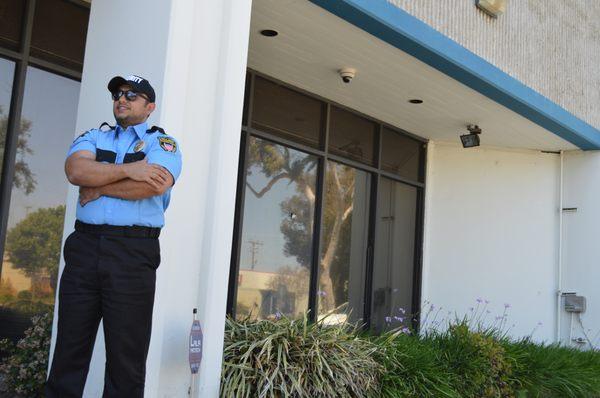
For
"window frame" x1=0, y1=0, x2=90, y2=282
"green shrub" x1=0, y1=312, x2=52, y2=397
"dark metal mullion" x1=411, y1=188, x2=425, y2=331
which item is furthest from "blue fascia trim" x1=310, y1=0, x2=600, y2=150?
"green shrub" x1=0, y1=312, x2=52, y2=397

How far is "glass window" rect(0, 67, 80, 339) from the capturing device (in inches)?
219

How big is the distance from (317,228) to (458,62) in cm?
272

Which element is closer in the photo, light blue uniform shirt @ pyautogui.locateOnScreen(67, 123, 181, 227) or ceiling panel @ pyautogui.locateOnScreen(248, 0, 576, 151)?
light blue uniform shirt @ pyautogui.locateOnScreen(67, 123, 181, 227)

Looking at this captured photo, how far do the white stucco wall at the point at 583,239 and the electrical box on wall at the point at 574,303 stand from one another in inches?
2.8

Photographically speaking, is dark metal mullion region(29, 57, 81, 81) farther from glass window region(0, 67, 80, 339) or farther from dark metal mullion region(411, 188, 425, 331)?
dark metal mullion region(411, 188, 425, 331)

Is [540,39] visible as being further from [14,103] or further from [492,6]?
[14,103]

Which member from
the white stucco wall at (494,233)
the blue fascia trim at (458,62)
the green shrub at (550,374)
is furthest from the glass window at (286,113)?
the green shrub at (550,374)

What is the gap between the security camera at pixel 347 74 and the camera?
24.7ft

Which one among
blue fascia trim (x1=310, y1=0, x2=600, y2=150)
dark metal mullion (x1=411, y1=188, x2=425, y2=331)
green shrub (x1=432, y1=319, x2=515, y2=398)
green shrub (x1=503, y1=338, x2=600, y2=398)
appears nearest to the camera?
blue fascia trim (x1=310, y1=0, x2=600, y2=150)

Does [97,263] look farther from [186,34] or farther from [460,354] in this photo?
[460,354]

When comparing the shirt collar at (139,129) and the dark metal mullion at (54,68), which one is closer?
the shirt collar at (139,129)

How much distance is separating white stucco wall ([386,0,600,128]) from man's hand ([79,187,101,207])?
4311mm

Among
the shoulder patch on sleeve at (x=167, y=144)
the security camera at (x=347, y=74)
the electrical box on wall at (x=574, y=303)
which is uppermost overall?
the security camera at (x=347, y=74)

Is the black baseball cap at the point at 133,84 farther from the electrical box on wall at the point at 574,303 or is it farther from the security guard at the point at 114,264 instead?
the electrical box on wall at the point at 574,303
